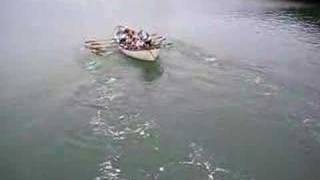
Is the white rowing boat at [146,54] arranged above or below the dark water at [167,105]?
above

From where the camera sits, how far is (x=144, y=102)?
26391mm

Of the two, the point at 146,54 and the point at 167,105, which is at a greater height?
the point at 146,54

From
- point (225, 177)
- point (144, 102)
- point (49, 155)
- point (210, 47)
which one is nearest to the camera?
point (225, 177)

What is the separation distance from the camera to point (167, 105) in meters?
26.1

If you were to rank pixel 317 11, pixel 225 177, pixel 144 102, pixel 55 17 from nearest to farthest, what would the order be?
pixel 225 177 < pixel 144 102 < pixel 55 17 < pixel 317 11

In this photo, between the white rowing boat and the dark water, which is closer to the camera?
the dark water

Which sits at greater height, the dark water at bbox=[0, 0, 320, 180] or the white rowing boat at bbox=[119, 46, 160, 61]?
the white rowing boat at bbox=[119, 46, 160, 61]

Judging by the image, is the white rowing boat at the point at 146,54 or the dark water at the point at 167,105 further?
the white rowing boat at the point at 146,54

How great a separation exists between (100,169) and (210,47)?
1590 cm

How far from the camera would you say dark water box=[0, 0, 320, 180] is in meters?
21.3

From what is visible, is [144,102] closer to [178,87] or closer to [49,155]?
[178,87]

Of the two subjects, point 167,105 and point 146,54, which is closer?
point 167,105

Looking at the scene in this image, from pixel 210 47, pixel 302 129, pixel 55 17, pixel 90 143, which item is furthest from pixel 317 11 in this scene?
pixel 90 143

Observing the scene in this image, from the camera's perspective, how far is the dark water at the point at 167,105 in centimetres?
2128
